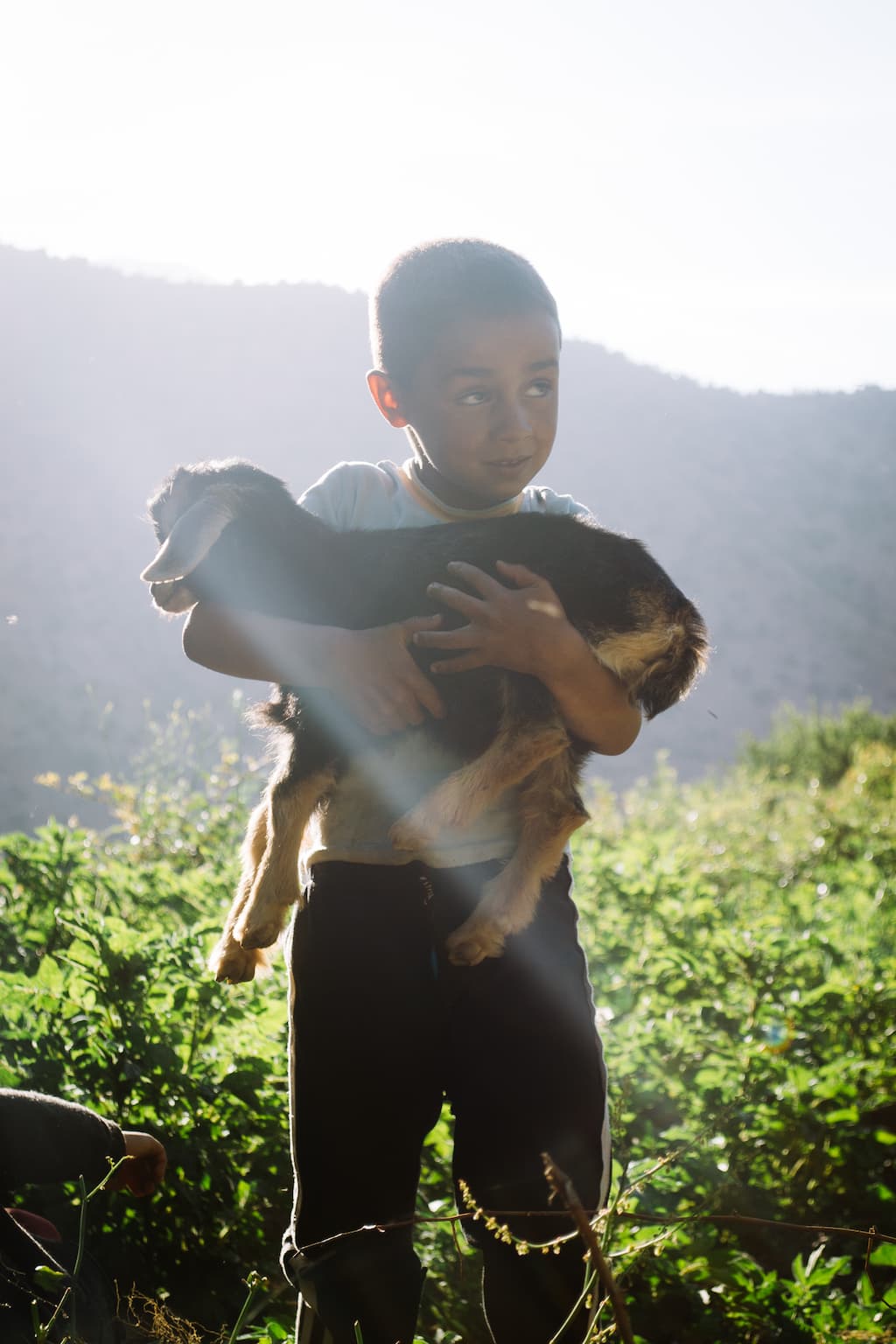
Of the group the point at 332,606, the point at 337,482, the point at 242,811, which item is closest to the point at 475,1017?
the point at 332,606

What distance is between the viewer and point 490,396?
2.15 metres

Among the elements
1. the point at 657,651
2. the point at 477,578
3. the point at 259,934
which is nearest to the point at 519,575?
the point at 477,578

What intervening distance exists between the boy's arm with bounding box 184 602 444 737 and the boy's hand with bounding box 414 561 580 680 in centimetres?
6

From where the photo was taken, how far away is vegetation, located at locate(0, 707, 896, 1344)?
258cm

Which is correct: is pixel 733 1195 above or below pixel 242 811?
below

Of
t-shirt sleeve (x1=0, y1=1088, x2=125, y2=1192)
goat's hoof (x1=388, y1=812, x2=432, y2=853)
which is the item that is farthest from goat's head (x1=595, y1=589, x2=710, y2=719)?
t-shirt sleeve (x1=0, y1=1088, x2=125, y2=1192)

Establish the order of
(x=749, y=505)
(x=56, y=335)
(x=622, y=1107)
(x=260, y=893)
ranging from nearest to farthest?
(x=260, y=893) < (x=622, y=1107) < (x=56, y=335) < (x=749, y=505)

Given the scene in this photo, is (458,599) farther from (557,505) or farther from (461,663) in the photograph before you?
(557,505)

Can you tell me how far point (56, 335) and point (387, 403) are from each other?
104ft

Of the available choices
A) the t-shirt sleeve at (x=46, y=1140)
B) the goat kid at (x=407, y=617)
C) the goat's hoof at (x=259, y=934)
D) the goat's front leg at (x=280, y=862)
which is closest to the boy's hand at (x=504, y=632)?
the goat kid at (x=407, y=617)

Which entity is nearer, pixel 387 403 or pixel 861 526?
pixel 387 403

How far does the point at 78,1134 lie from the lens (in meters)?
2.17

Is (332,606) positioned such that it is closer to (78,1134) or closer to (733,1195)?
(78,1134)

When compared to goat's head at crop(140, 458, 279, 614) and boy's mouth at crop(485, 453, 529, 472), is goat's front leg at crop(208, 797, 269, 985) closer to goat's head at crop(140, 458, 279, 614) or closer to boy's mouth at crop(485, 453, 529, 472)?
goat's head at crop(140, 458, 279, 614)
